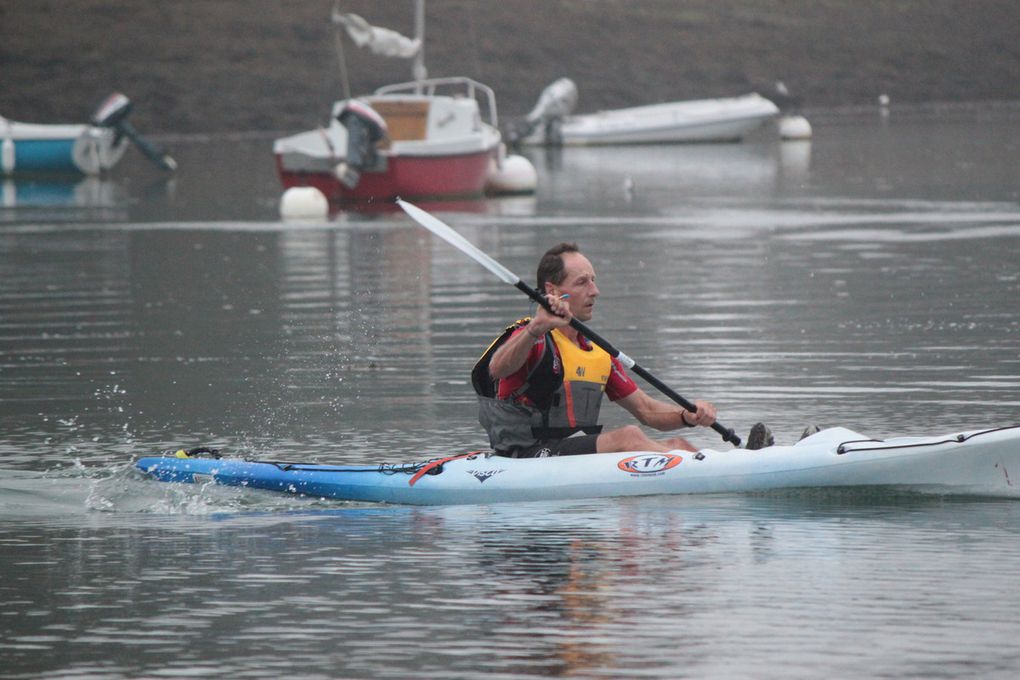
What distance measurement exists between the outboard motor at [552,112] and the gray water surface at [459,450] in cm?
3002

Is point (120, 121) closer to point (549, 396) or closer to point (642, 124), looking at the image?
point (642, 124)

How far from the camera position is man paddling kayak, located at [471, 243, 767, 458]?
8922mm

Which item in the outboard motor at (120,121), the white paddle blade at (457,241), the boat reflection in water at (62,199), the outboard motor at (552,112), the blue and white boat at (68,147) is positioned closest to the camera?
the white paddle blade at (457,241)

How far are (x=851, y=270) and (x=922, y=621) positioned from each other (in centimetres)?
1363

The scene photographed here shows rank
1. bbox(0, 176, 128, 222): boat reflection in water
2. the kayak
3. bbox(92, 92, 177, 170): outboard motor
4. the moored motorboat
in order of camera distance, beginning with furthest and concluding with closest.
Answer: the moored motorboat, bbox(92, 92, 177, 170): outboard motor, bbox(0, 176, 128, 222): boat reflection in water, the kayak

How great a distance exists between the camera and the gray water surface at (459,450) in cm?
683

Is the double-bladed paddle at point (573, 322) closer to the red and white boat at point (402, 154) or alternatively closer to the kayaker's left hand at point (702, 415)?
the kayaker's left hand at point (702, 415)

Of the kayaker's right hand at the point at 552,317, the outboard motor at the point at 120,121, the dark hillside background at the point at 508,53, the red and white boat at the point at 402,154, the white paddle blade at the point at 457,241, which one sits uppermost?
the dark hillside background at the point at 508,53

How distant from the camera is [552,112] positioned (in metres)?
58.0

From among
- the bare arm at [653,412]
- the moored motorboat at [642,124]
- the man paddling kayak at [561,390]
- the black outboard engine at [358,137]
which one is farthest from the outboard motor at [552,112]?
the man paddling kayak at [561,390]

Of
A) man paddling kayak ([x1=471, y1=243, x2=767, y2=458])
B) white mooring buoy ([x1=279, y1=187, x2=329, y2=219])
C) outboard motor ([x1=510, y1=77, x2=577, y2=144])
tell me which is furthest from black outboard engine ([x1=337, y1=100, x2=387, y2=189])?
man paddling kayak ([x1=471, y1=243, x2=767, y2=458])

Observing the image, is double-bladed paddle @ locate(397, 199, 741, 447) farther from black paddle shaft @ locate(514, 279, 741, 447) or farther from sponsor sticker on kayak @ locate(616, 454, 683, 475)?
sponsor sticker on kayak @ locate(616, 454, 683, 475)

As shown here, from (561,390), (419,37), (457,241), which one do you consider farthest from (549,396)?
(419,37)

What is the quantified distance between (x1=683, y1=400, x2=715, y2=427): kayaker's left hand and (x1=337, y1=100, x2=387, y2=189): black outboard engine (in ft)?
79.0
